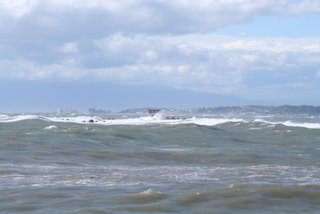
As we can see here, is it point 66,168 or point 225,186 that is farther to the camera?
point 66,168

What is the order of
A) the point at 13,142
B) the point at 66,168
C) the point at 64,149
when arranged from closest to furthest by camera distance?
the point at 66,168, the point at 64,149, the point at 13,142

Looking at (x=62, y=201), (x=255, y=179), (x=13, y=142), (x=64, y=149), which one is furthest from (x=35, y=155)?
(x=62, y=201)

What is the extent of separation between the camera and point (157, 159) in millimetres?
24938

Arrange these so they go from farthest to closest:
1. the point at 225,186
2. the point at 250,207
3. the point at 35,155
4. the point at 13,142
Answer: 1. the point at 13,142
2. the point at 35,155
3. the point at 225,186
4. the point at 250,207

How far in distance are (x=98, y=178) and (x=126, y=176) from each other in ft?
3.31

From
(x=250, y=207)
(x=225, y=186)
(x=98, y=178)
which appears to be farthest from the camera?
(x=98, y=178)

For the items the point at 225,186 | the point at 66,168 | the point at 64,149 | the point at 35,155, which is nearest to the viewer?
the point at 225,186

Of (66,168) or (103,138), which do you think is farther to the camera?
(103,138)

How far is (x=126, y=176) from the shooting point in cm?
1812

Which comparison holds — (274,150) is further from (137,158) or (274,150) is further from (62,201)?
(62,201)

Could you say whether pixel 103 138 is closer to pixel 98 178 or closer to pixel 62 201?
pixel 98 178

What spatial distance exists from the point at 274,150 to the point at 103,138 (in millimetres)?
9774

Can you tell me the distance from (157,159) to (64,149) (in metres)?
4.40

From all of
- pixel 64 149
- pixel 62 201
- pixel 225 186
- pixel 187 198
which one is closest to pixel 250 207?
pixel 187 198
